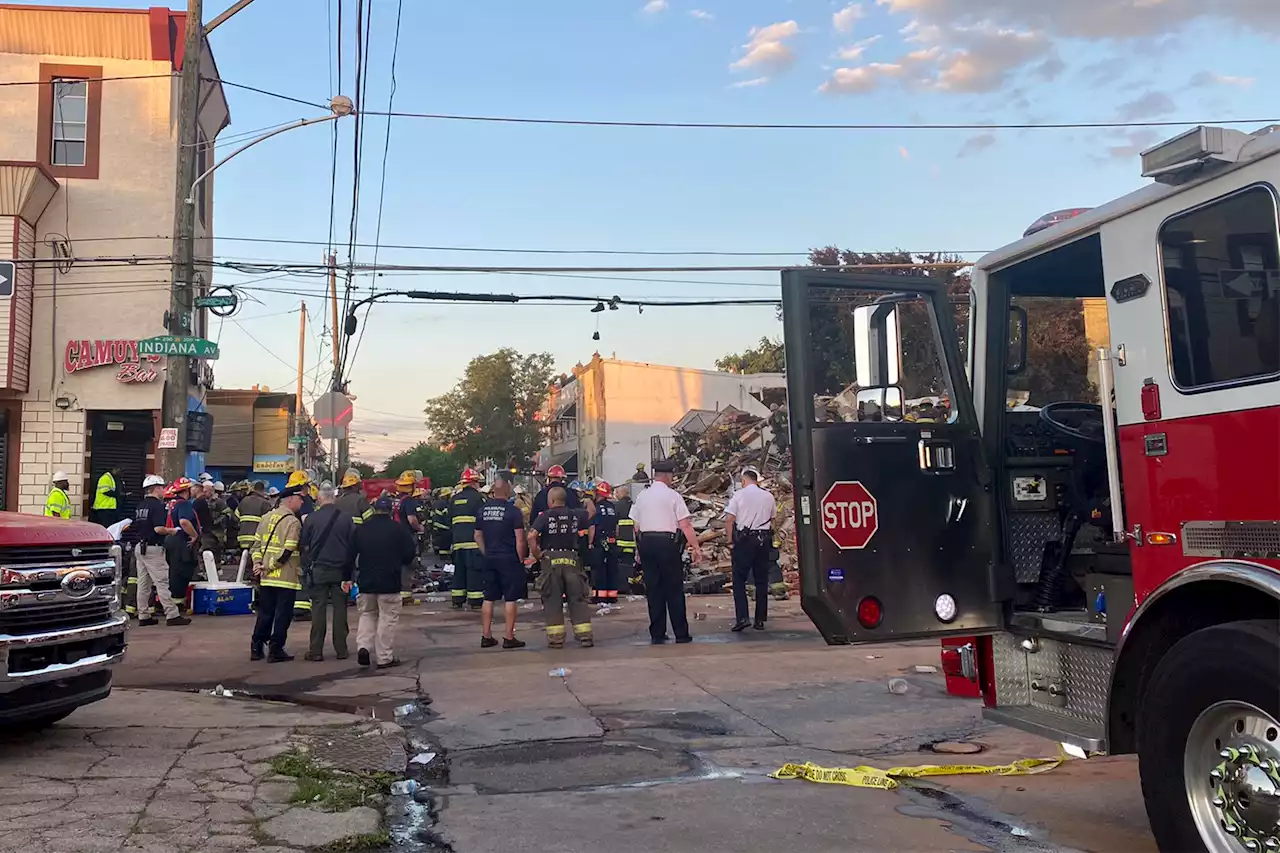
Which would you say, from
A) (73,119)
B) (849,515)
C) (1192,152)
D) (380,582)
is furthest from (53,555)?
(73,119)

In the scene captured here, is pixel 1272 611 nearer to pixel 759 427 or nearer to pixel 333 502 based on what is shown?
pixel 333 502

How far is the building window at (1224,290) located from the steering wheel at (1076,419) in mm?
1360

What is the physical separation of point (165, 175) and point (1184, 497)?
20143 mm

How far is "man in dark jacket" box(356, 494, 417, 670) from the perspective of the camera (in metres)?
10.2

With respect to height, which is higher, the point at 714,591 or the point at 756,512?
the point at 756,512

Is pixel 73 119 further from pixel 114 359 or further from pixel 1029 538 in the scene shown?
pixel 1029 538

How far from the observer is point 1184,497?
4.11m

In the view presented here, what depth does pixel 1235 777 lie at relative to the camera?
3.71 metres

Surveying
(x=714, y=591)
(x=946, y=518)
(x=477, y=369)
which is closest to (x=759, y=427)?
(x=714, y=591)

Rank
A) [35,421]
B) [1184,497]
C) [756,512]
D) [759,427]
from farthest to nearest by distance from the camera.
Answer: [759,427] < [35,421] < [756,512] < [1184,497]

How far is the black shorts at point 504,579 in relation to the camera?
1129 cm

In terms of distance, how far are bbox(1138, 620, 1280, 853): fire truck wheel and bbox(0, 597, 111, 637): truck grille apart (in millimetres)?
5625

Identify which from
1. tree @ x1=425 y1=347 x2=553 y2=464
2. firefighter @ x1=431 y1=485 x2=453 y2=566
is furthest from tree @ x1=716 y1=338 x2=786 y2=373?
firefighter @ x1=431 y1=485 x2=453 y2=566

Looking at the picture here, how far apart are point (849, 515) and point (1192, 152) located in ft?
6.88
